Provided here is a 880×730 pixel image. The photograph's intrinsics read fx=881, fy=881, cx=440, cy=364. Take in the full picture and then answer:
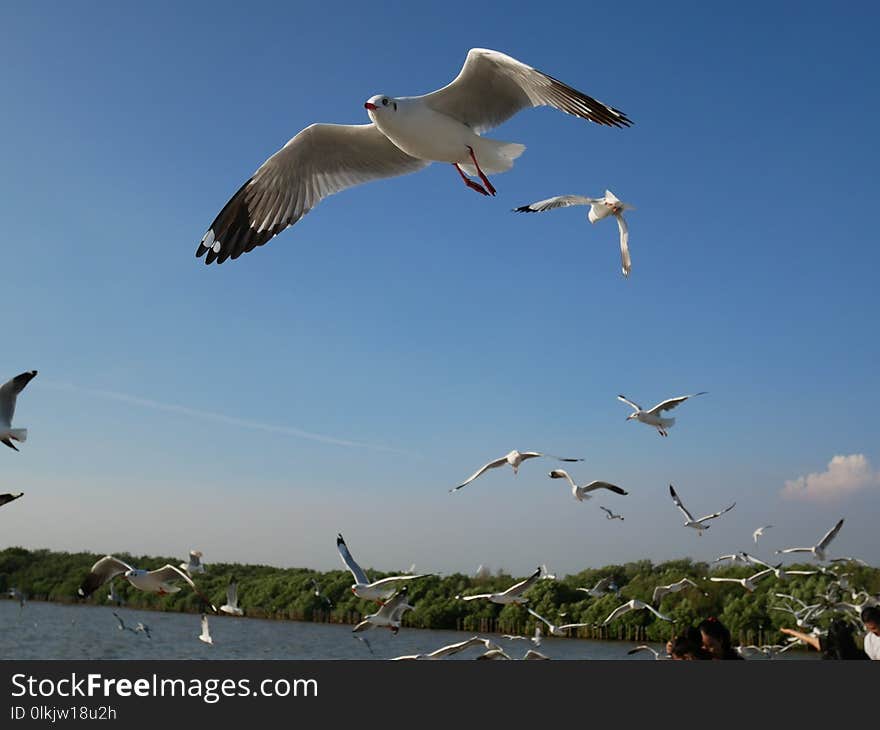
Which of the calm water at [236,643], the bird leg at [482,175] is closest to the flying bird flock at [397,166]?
the bird leg at [482,175]

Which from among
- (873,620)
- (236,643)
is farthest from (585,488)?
(236,643)

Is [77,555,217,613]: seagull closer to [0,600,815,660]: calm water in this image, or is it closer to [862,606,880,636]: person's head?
[862,606,880,636]: person's head

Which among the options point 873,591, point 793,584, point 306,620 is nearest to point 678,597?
point 793,584

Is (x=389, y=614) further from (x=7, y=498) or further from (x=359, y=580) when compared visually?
(x=7, y=498)

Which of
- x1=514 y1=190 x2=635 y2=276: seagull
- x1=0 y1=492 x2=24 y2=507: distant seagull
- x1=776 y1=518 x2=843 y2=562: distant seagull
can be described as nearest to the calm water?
x1=776 y1=518 x2=843 y2=562: distant seagull

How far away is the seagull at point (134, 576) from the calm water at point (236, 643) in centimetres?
1458

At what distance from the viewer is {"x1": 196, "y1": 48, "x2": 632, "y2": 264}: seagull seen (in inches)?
249

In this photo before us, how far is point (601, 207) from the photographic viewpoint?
28.3 feet

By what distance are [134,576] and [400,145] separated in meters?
5.24

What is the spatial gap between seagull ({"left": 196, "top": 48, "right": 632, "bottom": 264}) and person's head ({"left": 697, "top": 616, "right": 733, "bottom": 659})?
10.3 ft
